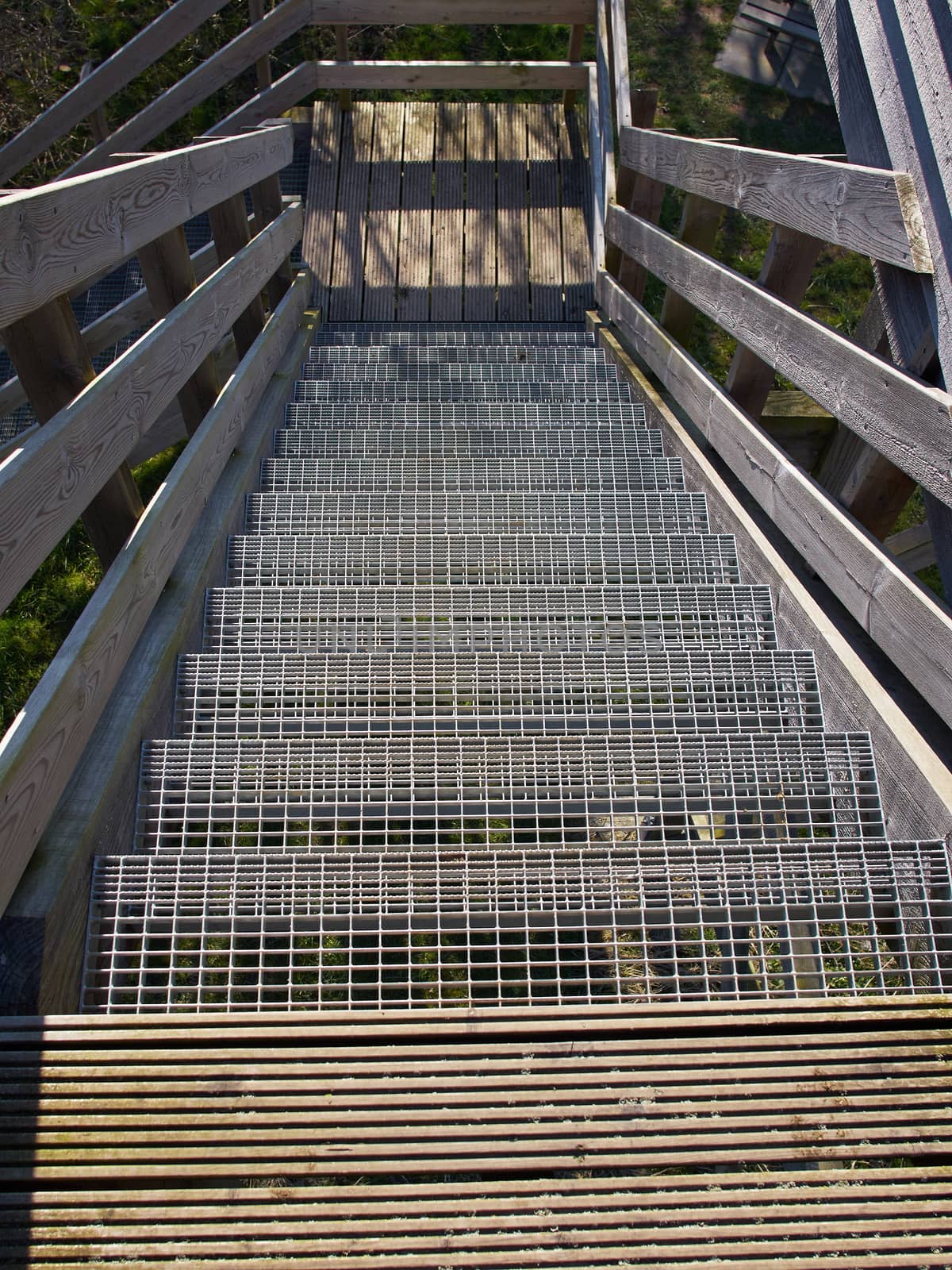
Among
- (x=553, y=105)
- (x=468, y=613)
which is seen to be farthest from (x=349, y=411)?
(x=553, y=105)

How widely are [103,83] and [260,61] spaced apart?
1469 mm

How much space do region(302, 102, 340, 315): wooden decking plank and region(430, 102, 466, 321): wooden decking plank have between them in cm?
77

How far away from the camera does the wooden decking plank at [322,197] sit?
22.6ft

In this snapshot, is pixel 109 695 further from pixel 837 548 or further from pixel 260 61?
pixel 260 61

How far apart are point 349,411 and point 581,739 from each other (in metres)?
2.92

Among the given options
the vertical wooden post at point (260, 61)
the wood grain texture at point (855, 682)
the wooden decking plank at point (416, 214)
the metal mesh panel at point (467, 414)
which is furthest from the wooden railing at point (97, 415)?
the vertical wooden post at point (260, 61)

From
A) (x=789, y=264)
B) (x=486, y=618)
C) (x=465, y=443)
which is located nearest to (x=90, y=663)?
(x=486, y=618)

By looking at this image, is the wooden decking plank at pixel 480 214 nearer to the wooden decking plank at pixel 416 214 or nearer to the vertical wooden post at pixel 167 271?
the wooden decking plank at pixel 416 214

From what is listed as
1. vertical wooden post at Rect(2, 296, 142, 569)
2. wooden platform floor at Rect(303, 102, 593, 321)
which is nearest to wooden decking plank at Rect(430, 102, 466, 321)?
wooden platform floor at Rect(303, 102, 593, 321)

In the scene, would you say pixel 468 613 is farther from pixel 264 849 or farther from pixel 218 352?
pixel 218 352

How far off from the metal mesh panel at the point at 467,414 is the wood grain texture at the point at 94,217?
3.74 feet

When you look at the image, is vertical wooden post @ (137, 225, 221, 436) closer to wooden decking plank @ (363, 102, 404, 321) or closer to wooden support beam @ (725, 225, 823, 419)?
wooden support beam @ (725, 225, 823, 419)

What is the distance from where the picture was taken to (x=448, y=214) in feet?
23.4

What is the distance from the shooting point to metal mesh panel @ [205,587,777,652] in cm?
263
